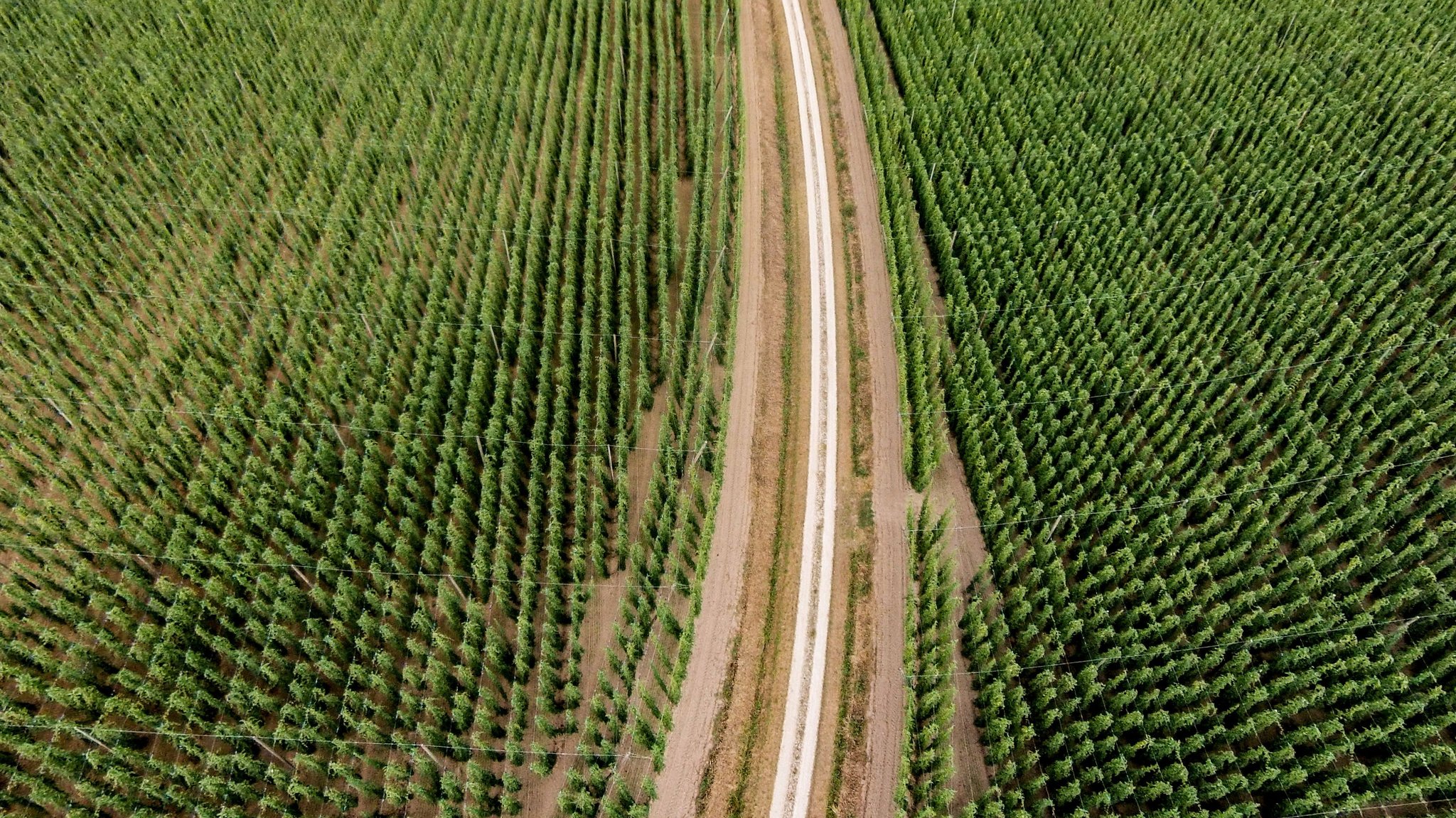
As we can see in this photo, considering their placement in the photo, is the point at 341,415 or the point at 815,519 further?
the point at 815,519

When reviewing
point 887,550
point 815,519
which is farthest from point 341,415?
point 887,550

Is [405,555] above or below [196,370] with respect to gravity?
below

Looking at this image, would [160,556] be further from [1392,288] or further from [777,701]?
[1392,288]

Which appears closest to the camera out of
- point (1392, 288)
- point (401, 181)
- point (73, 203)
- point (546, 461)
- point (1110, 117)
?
point (546, 461)

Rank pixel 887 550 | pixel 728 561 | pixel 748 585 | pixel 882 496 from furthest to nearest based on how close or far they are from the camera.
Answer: pixel 882 496 → pixel 887 550 → pixel 728 561 → pixel 748 585

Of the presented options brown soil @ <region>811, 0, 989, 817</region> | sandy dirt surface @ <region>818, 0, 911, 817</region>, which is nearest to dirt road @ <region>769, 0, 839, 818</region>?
brown soil @ <region>811, 0, 989, 817</region>

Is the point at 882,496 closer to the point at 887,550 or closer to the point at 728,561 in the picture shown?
the point at 887,550

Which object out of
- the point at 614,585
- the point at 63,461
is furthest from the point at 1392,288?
the point at 63,461
